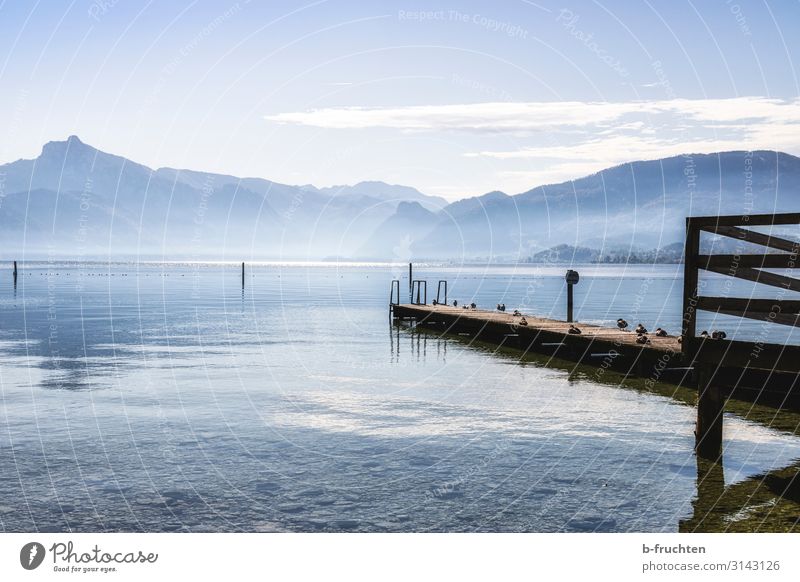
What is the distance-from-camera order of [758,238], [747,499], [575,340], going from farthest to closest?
[575,340], [758,238], [747,499]

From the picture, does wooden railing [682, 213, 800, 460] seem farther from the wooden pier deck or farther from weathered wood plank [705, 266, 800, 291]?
the wooden pier deck

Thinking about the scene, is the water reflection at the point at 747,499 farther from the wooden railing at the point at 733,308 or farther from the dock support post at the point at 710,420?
the wooden railing at the point at 733,308

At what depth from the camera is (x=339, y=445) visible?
18.6 metres

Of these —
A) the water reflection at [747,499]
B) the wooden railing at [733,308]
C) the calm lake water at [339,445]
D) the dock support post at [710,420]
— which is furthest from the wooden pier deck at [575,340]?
the water reflection at [747,499]

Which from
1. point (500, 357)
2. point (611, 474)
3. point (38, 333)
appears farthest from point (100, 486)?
point (38, 333)

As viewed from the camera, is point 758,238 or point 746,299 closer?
point 746,299

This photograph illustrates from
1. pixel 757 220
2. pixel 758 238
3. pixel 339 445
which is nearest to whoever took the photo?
pixel 757 220

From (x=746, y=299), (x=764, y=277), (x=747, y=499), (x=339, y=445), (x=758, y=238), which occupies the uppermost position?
(x=758, y=238)

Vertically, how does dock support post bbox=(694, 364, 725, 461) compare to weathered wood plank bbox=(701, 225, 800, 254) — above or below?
below

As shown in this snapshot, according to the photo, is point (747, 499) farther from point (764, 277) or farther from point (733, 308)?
point (764, 277)

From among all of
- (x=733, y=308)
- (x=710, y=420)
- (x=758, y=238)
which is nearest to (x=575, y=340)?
(x=710, y=420)

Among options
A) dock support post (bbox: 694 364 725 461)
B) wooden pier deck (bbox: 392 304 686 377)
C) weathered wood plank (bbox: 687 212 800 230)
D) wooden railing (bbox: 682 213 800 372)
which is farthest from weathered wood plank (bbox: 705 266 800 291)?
wooden pier deck (bbox: 392 304 686 377)

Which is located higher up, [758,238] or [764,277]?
[758,238]

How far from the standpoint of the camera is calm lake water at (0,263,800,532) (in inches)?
543
